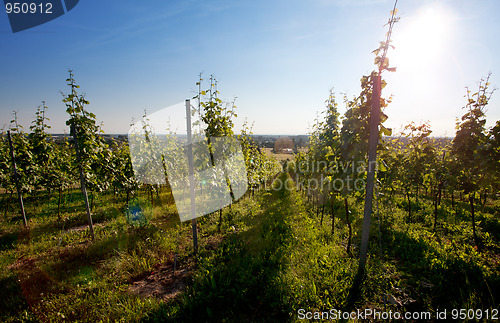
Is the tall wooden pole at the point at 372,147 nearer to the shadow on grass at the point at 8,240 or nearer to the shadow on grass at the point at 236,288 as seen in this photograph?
the shadow on grass at the point at 236,288

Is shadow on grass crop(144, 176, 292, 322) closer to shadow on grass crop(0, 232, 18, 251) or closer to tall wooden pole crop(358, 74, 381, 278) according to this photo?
tall wooden pole crop(358, 74, 381, 278)

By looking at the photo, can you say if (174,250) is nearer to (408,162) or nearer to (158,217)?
(158,217)

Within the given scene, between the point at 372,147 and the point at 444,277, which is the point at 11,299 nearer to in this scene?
the point at 372,147

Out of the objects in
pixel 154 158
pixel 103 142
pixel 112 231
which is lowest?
pixel 112 231

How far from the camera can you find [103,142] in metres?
6.29

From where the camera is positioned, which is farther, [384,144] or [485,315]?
[384,144]

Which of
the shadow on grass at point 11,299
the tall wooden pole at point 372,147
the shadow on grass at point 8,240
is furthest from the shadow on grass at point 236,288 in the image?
the shadow on grass at point 8,240

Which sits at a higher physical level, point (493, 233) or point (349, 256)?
point (349, 256)

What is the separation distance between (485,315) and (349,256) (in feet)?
7.77

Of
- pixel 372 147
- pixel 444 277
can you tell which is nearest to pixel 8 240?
pixel 372 147

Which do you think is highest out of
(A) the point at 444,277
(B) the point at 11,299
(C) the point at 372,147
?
(C) the point at 372,147

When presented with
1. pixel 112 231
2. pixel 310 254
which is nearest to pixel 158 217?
pixel 112 231

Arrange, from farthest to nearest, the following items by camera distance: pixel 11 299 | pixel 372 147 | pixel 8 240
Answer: pixel 8 240 < pixel 372 147 < pixel 11 299

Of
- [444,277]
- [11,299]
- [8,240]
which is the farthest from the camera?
[8,240]
